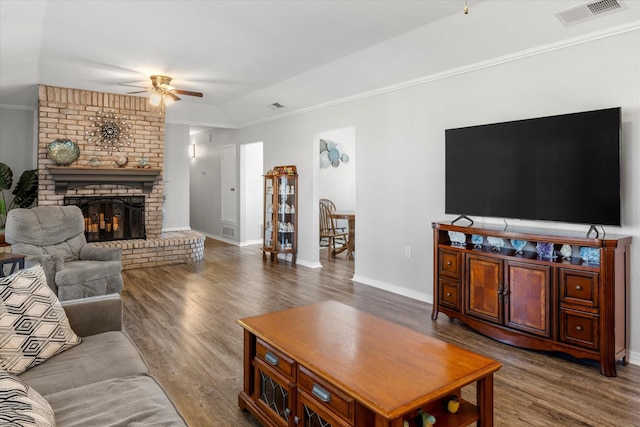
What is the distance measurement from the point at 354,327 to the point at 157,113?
236 inches

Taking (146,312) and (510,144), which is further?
(146,312)

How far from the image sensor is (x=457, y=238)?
3.72 meters

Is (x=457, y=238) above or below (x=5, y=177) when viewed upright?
below

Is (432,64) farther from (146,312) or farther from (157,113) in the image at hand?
(157,113)

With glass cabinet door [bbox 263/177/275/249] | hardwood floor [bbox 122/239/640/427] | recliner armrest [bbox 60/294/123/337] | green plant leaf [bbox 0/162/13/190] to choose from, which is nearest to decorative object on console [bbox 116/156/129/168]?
green plant leaf [bbox 0/162/13/190]

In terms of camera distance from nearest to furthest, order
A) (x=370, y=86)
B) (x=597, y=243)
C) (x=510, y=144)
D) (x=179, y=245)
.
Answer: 1. (x=597, y=243)
2. (x=510, y=144)
3. (x=370, y=86)
4. (x=179, y=245)

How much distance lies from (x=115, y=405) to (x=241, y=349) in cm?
170

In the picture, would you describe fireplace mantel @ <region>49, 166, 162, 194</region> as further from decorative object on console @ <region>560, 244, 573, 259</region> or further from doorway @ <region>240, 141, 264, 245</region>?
decorative object on console @ <region>560, 244, 573, 259</region>

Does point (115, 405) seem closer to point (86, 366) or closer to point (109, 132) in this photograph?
point (86, 366)

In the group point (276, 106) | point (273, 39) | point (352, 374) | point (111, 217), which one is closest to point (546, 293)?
point (352, 374)

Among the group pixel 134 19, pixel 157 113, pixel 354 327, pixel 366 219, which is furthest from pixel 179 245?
pixel 354 327

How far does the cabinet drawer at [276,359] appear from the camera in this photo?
1.90 metres

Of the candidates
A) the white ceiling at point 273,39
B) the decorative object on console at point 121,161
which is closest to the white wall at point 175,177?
the decorative object on console at point 121,161

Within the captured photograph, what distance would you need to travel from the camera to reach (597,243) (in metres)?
2.71
